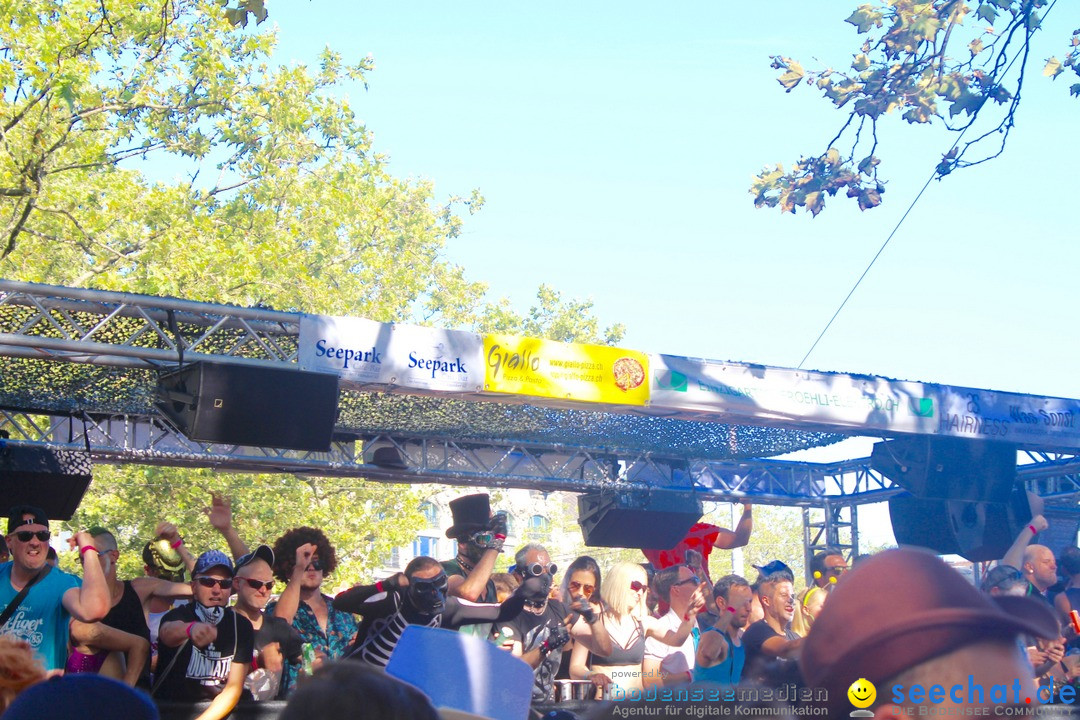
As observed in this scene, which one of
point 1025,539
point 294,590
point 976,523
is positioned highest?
point 976,523

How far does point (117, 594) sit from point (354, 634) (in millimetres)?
1314

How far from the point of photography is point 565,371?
9383mm

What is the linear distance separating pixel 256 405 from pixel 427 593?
3570 millimetres

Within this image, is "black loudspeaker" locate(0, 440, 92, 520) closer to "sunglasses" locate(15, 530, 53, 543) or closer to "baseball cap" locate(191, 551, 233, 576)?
"sunglasses" locate(15, 530, 53, 543)

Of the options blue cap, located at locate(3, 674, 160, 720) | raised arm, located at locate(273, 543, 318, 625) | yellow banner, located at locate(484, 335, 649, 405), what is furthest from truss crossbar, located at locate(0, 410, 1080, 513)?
blue cap, located at locate(3, 674, 160, 720)

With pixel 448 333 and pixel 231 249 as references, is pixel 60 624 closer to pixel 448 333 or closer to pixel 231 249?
pixel 448 333

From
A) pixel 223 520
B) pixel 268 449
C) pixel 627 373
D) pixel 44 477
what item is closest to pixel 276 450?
pixel 268 449

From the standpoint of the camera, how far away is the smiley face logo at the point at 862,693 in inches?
53.1

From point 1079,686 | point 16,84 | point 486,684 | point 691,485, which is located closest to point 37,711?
point 486,684

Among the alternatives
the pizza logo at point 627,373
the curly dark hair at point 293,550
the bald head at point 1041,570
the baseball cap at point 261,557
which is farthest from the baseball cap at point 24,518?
the bald head at point 1041,570

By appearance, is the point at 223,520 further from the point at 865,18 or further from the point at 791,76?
the point at 865,18

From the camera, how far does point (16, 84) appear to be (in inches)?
554

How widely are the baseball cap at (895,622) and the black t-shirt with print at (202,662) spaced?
436 cm

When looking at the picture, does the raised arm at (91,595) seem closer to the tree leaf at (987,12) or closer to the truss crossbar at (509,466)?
the tree leaf at (987,12)
